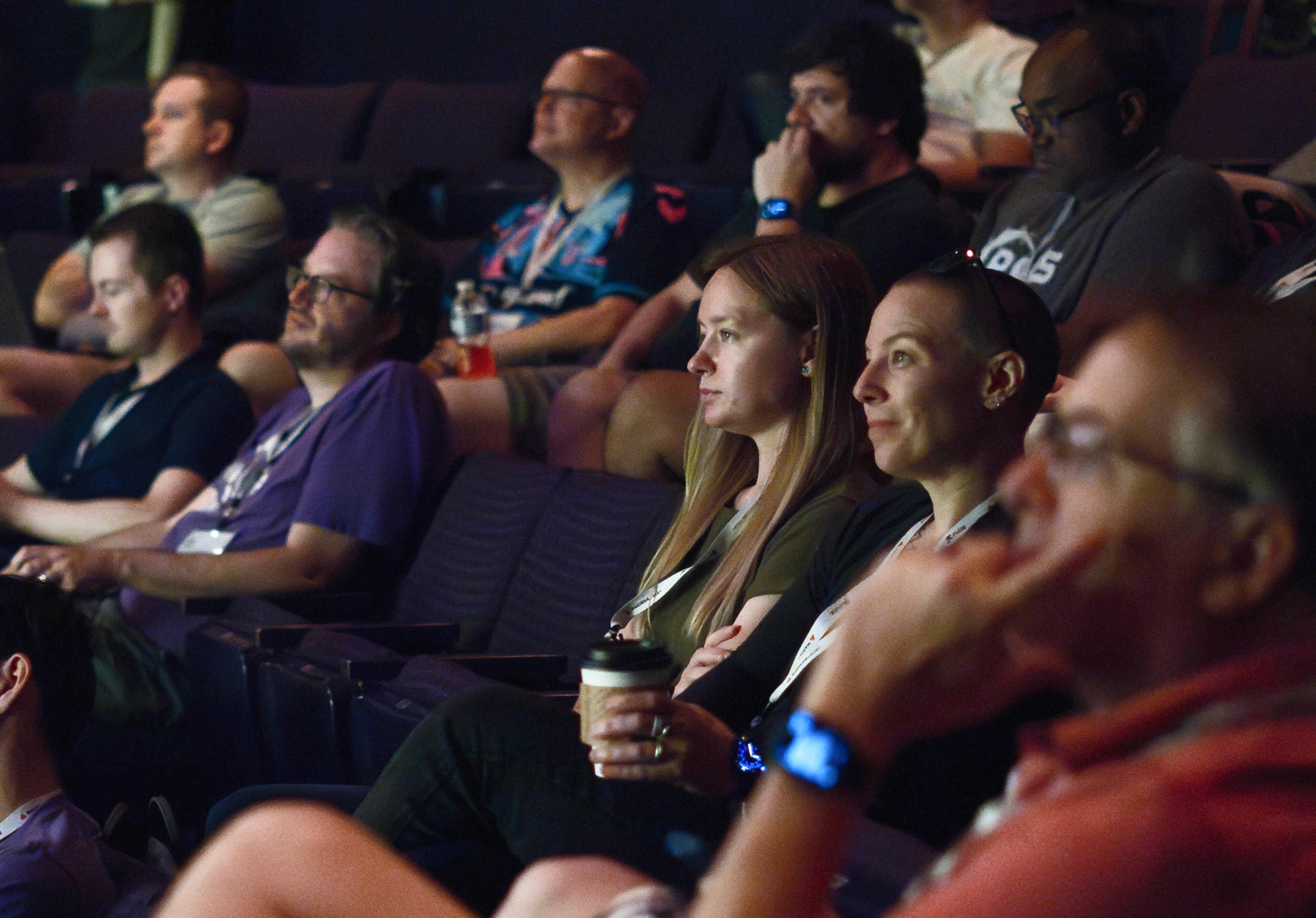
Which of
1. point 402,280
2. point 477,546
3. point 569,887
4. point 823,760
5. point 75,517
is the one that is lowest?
point 75,517

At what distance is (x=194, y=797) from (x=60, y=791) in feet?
1.92

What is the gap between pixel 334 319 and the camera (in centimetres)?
288

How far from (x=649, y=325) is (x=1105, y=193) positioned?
1042 mm

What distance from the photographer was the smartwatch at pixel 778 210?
274 cm

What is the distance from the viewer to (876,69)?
118 inches

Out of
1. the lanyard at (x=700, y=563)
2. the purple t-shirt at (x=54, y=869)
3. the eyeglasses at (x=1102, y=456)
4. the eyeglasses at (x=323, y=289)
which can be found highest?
the eyeglasses at (x=1102, y=456)

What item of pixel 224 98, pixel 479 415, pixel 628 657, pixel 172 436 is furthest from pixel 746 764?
pixel 224 98

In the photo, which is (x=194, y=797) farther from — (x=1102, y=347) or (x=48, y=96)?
(x=48, y=96)

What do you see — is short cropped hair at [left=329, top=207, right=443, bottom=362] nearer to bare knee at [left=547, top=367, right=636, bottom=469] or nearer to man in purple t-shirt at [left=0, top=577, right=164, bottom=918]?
bare knee at [left=547, top=367, right=636, bottom=469]

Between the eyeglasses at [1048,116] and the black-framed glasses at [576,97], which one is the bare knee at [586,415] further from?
the black-framed glasses at [576,97]

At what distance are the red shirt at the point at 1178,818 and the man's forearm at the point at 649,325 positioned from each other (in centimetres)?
249

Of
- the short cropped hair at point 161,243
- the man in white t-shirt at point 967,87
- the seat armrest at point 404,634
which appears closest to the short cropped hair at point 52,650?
the seat armrest at point 404,634

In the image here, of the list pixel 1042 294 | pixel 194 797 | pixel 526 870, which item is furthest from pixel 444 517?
pixel 526 870

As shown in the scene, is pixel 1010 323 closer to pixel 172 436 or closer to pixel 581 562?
pixel 581 562
